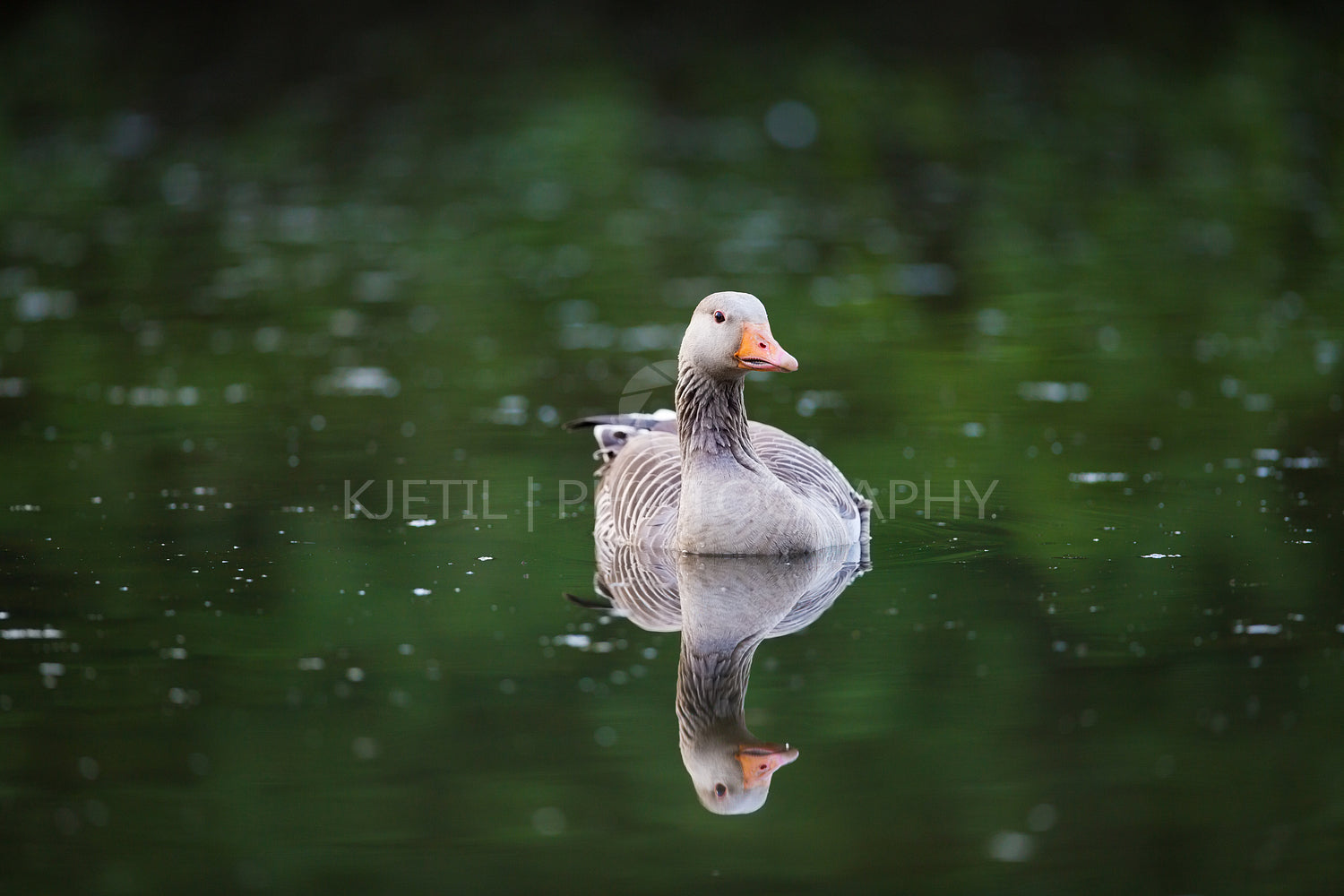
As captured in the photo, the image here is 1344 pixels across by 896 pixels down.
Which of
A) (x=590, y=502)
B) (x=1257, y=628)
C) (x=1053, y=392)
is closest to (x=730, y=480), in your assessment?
(x=590, y=502)

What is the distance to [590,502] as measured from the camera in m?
10.9

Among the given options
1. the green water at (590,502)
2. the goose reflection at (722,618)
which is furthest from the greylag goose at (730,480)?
the green water at (590,502)

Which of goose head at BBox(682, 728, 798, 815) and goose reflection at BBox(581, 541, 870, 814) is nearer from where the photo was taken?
goose head at BBox(682, 728, 798, 815)

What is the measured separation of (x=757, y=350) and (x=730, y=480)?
741 mm

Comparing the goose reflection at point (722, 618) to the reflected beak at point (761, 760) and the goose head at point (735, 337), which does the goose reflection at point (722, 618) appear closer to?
the reflected beak at point (761, 760)

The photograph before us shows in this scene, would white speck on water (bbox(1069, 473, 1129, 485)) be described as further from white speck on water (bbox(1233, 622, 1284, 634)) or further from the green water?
white speck on water (bbox(1233, 622, 1284, 634))

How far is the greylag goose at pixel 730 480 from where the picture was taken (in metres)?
8.73

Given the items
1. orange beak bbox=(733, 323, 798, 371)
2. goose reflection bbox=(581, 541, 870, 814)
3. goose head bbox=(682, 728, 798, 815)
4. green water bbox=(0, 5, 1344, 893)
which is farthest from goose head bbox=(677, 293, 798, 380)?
goose head bbox=(682, 728, 798, 815)

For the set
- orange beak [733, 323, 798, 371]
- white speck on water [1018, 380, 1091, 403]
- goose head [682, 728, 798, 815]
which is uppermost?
white speck on water [1018, 380, 1091, 403]

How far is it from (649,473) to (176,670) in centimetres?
345

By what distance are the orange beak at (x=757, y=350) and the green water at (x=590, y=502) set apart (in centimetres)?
129

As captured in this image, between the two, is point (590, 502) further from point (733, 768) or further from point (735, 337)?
point (733, 768)

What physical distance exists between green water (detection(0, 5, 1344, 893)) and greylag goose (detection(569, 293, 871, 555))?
399 millimetres

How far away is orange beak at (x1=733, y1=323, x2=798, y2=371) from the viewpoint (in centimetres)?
855
